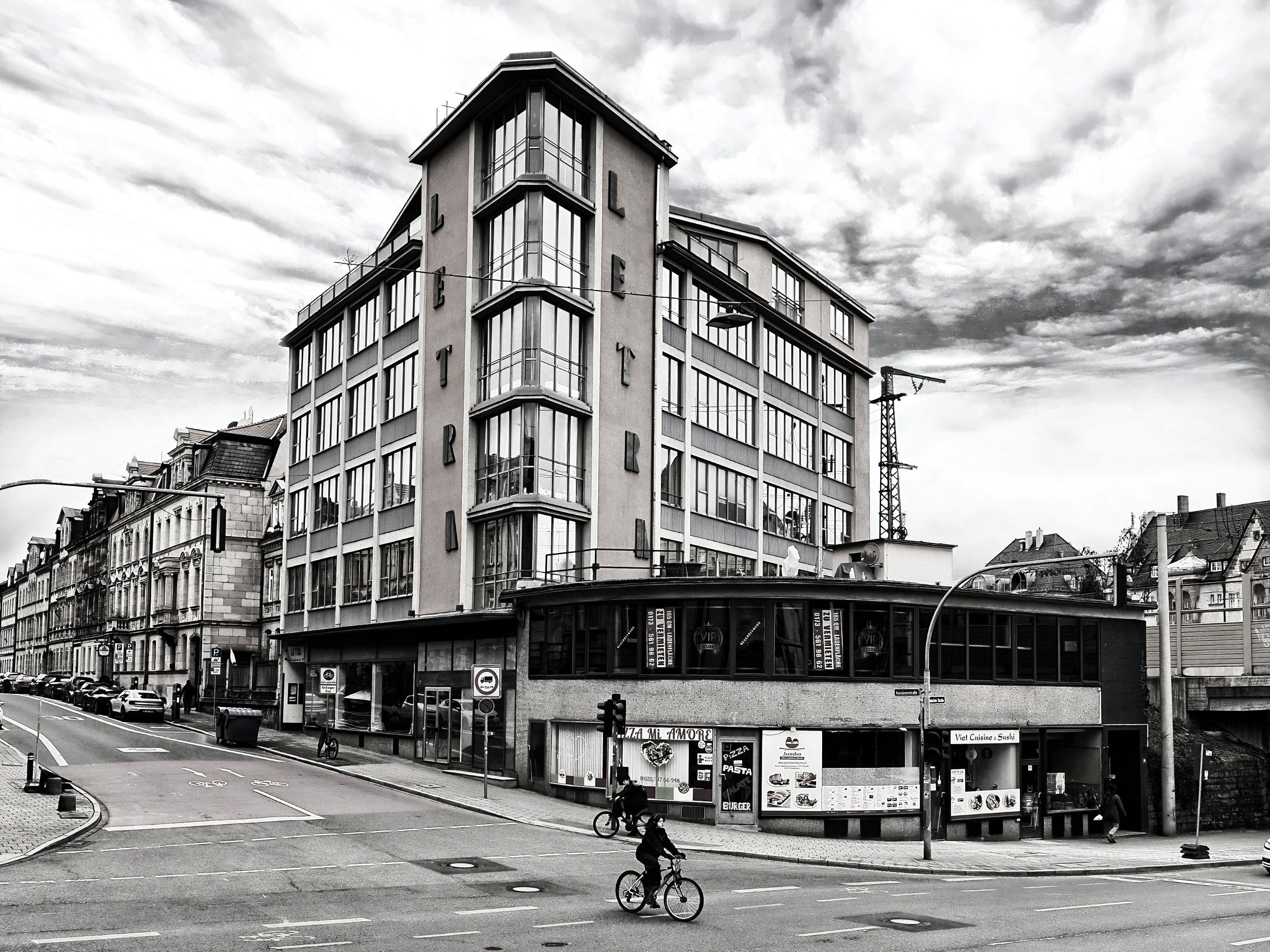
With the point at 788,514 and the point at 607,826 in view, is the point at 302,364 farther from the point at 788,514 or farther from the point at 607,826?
the point at 607,826

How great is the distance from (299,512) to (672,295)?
72.4 feet

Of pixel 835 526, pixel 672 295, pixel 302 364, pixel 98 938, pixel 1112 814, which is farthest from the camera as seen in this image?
pixel 835 526

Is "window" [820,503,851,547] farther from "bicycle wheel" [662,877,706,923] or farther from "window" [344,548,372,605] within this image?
"bicycle wheel" [662,877,706,923]

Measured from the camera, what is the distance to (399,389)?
47.7m

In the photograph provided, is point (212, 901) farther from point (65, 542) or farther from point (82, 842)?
point (65, 542)

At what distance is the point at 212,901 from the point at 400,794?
1616cm

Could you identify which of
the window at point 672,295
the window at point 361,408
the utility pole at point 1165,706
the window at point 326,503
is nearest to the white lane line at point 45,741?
the window at point 326,503

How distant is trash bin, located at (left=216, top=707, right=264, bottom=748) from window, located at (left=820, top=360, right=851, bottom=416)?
29.5 metres

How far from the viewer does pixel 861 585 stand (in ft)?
105

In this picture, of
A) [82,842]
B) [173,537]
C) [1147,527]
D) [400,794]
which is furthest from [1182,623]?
[1147,527]

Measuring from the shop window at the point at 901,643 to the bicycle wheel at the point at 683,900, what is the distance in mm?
15809

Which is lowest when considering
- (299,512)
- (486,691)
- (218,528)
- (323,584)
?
(486,691)

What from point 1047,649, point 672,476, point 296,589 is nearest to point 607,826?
point 1047,649

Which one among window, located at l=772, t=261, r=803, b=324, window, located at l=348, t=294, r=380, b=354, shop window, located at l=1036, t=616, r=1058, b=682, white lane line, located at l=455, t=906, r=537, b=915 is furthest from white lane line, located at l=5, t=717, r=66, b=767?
window, located at l=772, t=261, r=803, b=324
